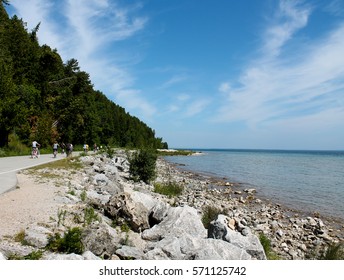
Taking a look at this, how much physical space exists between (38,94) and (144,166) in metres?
33.7

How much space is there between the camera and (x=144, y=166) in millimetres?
21016

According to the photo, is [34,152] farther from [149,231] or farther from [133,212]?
[149,231]

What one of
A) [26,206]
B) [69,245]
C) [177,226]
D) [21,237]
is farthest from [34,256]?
[26,206]

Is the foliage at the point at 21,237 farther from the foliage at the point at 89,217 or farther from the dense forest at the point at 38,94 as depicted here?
the dense forest at the point at 38,94

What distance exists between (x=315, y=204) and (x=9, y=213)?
19.2 metres

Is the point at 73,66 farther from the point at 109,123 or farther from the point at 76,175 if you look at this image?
the point at 76,175

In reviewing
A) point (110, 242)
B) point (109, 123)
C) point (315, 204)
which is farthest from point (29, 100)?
point (109, 123)

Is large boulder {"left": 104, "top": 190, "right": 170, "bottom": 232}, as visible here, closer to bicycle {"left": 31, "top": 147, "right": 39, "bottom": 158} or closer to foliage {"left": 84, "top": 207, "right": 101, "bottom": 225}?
foliage {"left": 84, "top": 207, "right": 101, "bottom": 225}

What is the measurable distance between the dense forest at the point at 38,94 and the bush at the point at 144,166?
934mm

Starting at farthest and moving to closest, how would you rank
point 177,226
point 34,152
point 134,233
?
point 34,152 → point 134,233 → point 177,226

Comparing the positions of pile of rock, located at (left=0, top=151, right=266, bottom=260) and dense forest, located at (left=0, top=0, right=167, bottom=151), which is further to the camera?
dense forest, located at (left=0, top=0, right=167, bottom=151)

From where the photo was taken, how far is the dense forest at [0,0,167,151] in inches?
1352

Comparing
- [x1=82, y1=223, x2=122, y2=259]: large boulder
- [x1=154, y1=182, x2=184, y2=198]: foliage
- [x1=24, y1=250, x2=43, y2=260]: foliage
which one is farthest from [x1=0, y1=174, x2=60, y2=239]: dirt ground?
[x1=154, y1=182, x2=184, y2=198]: foliage

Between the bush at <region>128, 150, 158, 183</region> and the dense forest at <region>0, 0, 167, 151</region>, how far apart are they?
36.8 inches
